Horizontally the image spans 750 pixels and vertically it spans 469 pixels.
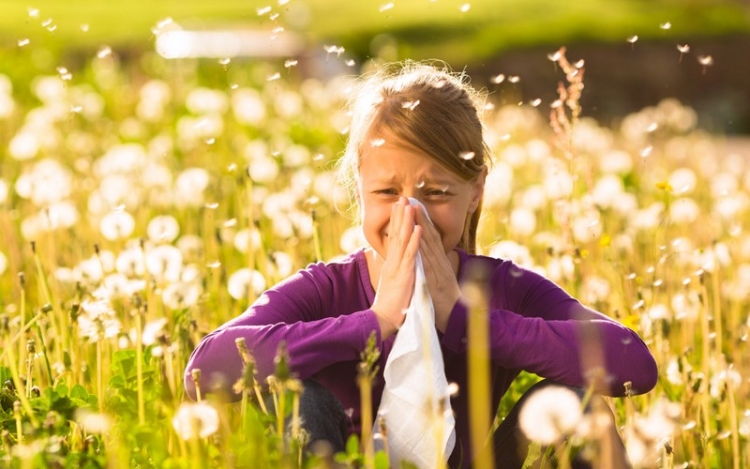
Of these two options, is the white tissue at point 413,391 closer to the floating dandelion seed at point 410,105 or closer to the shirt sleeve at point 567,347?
the shirt sleeve at point 567,347

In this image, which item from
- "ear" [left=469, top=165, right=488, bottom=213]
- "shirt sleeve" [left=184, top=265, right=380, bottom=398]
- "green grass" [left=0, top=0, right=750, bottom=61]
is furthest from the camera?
"green grass" [left=0, top=0, right=750, bottom=61]

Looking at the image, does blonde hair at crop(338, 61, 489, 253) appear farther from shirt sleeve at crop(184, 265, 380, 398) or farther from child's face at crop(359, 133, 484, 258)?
shirt sleeve at crop(184, 265, 380, 398)

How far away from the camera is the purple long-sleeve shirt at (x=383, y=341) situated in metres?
1.86

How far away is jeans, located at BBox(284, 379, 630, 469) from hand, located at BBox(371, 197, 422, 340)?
140 millimetres

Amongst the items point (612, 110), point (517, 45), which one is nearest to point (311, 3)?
point (517, 45)

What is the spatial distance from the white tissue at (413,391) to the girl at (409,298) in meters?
0.06

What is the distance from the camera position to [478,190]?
2.20 meters

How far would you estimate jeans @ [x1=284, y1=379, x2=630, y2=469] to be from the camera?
5.89 feet

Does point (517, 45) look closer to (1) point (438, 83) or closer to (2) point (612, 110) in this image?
(2) point (612, 110)

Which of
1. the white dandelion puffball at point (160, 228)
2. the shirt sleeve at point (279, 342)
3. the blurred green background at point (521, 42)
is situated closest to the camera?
the shirt sleeve at point (279, 342)

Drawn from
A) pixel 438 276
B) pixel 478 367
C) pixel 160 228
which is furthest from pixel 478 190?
pixel 160 228

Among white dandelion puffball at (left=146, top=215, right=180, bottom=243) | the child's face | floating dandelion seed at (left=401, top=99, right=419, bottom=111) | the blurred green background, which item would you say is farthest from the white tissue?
the blurred green background

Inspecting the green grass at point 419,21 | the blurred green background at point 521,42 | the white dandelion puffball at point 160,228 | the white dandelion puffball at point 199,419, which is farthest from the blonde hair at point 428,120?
the green grass at point 419,21

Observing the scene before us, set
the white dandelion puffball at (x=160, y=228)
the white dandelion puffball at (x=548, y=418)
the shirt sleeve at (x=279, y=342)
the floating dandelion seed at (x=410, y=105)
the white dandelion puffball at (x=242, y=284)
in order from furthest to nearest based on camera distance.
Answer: the white dandelion puffball at (x=160, y=228), the white dandelion puffball at (x=242, y=284), the floating dandelion seed at (x=410, y=105), the shirt sleeve at (x=279, y=342), the white dandelion puffball at (x=548, y=418)
